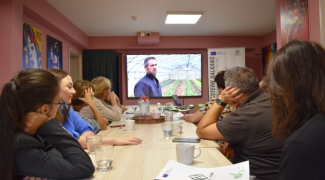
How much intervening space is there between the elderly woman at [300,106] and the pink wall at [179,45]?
633cm

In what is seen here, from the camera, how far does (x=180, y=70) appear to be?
7.34m

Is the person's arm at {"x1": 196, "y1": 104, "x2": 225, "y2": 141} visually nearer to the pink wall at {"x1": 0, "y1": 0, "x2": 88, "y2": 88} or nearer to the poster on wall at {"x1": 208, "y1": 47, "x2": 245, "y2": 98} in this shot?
the pink wall at {"x1": 0, "y1": 0, "x2": 88, "y2": 88}

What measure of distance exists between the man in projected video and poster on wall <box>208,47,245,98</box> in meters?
1.50

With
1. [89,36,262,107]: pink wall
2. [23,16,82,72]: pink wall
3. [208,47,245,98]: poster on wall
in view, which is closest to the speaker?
[89,36,262,107]: pink wall

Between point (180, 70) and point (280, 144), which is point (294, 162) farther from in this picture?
point (180, 70)

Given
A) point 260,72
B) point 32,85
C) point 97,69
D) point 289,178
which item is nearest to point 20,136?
point 32,85

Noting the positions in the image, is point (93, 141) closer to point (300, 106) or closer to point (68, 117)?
point (68, 117)

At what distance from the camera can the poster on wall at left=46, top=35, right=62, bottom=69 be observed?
186 inches

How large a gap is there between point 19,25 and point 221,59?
15.8 ft

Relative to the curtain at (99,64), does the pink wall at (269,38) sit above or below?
above

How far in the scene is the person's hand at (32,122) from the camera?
0.94 meters

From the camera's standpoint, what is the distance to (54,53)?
4973 mm

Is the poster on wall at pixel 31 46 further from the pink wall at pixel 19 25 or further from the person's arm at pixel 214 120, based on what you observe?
the person's arm at pixel 214 120

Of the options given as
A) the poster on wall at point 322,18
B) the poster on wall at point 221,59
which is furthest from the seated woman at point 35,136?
the poster on wall at point 221,59
